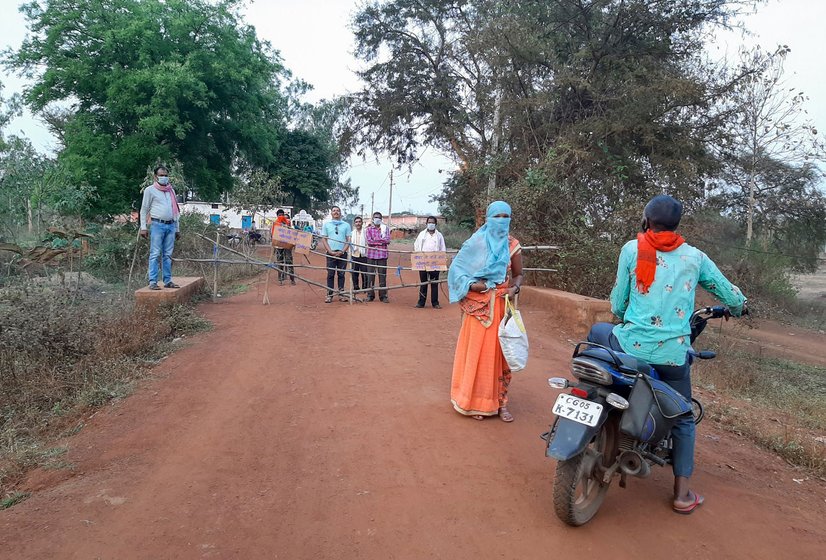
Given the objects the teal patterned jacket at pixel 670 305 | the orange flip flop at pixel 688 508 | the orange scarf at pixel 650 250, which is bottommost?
the orange flip flop at pixel 688 508

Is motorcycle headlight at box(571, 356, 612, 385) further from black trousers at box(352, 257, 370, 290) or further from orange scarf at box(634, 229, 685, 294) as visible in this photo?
Answer: black trousers at box(352, 257, 370, 290)


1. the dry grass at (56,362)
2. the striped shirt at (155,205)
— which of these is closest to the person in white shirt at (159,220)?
the striped shirt at (155,205)

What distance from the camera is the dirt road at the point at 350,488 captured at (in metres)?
2.94

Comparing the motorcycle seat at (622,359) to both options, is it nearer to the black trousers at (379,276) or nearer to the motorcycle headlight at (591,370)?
the motorcycle headlight at (591,370)

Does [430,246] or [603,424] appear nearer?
[603,424]

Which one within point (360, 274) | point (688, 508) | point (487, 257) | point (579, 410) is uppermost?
point (487, 257)

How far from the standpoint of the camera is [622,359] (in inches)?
123

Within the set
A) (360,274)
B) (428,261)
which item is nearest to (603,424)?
(428,261)

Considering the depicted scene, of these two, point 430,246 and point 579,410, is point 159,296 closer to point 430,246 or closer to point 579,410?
point 430,246

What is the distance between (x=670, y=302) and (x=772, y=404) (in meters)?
4.46

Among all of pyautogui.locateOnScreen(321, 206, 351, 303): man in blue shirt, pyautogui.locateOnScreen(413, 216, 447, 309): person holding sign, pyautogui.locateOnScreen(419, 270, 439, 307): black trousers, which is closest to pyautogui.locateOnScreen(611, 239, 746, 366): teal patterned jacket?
pyautogui.locateOnScreen(413, 216, 447, 309): person holding sign

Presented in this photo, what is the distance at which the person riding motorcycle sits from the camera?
10.8ft

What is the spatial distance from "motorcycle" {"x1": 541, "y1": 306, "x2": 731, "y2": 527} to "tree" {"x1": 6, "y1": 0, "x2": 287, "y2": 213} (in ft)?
57.0

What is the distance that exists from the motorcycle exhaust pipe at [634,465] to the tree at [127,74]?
57.7 ft
